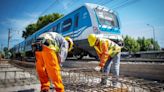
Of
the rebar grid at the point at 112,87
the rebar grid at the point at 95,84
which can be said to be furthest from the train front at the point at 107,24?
the rebar grid at the point at 112,87

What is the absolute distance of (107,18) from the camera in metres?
10.4

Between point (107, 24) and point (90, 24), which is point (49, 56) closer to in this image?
point (90, 24)

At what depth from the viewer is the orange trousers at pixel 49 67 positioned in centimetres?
321

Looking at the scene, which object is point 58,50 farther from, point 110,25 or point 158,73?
point 110,25

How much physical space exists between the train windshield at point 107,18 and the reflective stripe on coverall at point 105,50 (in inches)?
191

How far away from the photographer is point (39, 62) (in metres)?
3.71

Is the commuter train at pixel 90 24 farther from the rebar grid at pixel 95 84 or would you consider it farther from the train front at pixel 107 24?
the rebar grid at pixel 95 84

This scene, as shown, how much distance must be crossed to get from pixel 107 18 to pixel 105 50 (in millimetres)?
6081

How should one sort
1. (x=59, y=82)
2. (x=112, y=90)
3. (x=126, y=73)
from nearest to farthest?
(x=59, y=82) < (x=112, y=90) < (x=126, y=73)

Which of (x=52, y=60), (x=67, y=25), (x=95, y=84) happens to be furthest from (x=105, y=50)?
(x=67, y=25)

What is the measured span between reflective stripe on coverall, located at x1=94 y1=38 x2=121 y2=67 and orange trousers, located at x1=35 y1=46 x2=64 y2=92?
4.55ft

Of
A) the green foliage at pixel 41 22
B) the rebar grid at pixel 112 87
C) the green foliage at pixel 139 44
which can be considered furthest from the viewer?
the green foliage at pixel 139 44

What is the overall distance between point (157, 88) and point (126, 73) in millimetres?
2996

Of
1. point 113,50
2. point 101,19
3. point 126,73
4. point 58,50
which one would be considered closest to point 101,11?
point 101,19
